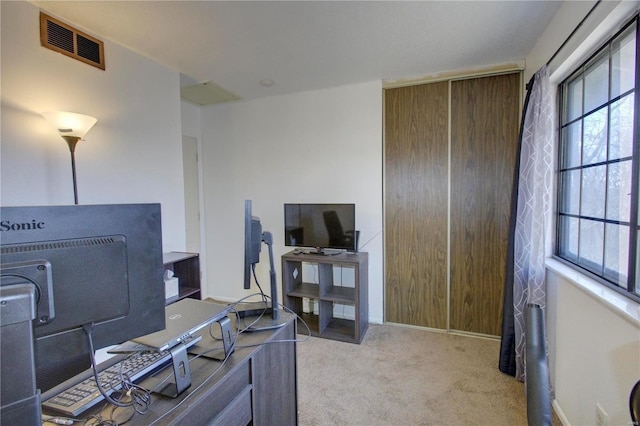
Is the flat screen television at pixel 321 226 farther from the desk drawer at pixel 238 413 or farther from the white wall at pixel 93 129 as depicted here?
the desk drawer at pixel 238 413

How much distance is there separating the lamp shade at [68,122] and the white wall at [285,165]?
1.98 m

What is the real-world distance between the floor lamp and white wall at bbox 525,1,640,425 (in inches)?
120

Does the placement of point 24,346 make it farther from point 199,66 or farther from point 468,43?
point 468,43

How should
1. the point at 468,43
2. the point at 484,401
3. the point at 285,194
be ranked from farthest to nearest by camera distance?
the point at 285,194
the point at 468,43
the point at 484,401

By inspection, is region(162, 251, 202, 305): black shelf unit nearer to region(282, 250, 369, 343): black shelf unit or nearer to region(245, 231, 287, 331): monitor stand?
region(282, 250, 369, 343): black shelf unit

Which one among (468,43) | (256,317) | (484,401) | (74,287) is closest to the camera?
(74,287)

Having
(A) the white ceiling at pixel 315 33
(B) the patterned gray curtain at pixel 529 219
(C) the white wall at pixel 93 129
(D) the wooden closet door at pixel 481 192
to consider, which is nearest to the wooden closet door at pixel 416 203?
(D) the wooden closet door at pixel 481 192

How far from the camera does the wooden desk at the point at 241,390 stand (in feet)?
2.86

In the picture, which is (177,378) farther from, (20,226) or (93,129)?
(93,129)

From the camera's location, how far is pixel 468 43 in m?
2.48

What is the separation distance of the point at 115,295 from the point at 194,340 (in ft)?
1.64

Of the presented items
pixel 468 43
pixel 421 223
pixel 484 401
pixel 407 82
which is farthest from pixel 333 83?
pixel 484 401

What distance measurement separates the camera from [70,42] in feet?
7.07

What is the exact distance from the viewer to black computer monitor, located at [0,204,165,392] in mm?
658
